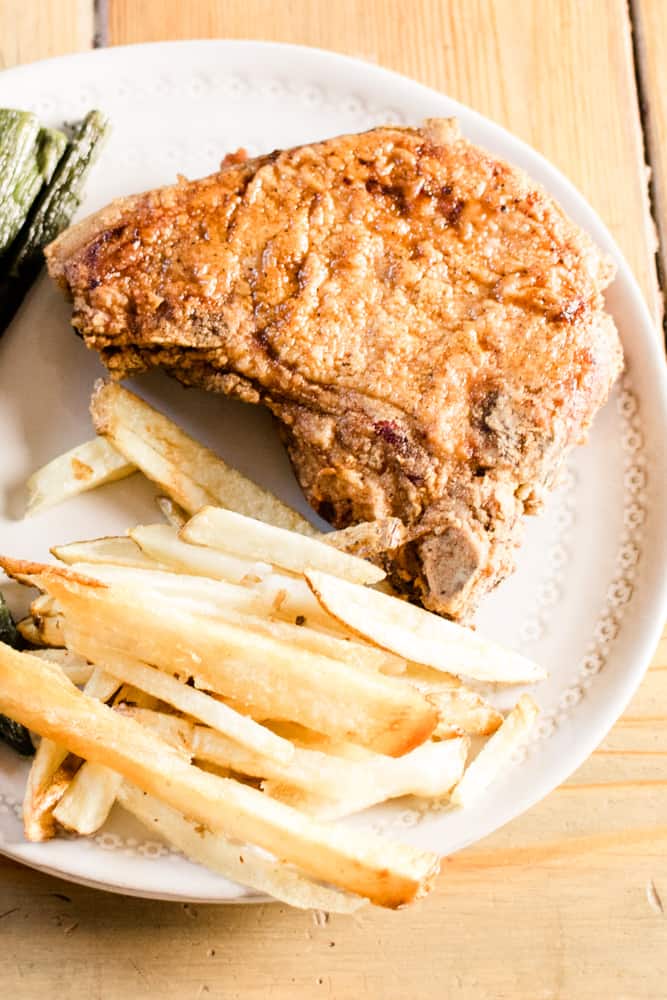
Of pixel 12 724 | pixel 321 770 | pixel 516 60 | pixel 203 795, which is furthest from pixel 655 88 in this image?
pixel 12 724

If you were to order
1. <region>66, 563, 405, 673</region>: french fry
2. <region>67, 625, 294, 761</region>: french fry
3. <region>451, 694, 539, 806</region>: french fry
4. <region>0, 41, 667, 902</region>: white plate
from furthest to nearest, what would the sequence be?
<region>0, 41, 667, 902</region>: white plate < <region>451, 694, 539, 806</region>: french fry < <region>66, 563, 405, 673</region>: french fry < <region>67, 625, 294, 761</region>: french fry

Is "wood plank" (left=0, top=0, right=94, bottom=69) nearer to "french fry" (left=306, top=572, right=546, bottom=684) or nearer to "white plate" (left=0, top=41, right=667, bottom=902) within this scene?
"white plate" (left=0, top=41, right=667, bottom=902)

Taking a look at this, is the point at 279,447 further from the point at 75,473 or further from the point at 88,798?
the point at 88,798

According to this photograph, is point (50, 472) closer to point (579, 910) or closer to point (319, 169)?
point (319, 169)

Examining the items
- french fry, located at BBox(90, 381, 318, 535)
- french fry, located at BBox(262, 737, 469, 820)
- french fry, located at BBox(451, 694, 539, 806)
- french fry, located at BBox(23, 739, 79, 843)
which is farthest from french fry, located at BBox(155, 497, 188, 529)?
french fry, located at BBox(451, 694, 539, 806)

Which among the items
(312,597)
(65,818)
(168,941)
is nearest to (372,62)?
(312,597)

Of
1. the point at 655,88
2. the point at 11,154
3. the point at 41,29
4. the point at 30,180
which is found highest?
the point at 41,29
